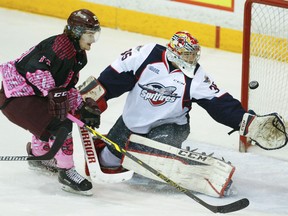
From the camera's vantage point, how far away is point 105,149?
224 inches

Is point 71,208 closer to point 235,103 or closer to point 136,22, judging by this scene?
point 235,103

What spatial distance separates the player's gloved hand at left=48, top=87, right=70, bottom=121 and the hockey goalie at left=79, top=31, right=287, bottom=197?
1.64 feet

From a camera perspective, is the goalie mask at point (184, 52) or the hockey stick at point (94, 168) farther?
the goalie mask at point (184, 52)

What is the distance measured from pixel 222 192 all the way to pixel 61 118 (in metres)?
0.93

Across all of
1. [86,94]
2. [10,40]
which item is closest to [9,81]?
[86,94]

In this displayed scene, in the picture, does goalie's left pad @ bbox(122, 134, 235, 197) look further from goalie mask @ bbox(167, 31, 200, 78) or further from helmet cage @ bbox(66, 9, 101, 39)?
helmet cage @ bbox(66, 9, 101, 39)

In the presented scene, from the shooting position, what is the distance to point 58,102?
16.7ft

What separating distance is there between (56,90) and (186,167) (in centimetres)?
83

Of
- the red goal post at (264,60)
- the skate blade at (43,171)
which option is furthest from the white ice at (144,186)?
the red goal post at (264,60)

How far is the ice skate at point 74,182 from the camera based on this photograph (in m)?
5.30

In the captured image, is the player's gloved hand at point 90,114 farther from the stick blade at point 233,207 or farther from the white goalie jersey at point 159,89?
the stick blade at point 233,207

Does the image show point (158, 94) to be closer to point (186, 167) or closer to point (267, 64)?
point (186, 167)

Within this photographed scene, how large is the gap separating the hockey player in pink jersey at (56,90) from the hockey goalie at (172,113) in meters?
0.28

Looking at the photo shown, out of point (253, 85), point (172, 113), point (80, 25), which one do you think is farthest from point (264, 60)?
point (80, 25)
